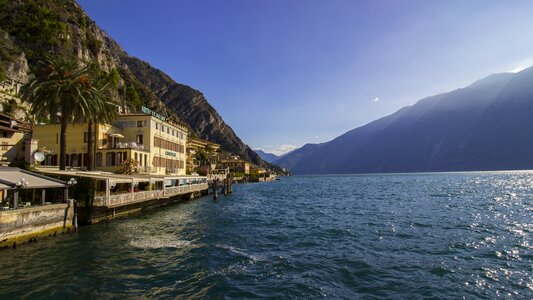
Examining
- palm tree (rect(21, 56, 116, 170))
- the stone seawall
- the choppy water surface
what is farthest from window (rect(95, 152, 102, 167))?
the stone seawall

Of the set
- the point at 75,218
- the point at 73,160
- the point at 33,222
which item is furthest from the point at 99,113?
the point at 33,222

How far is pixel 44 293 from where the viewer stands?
1245 centimetres

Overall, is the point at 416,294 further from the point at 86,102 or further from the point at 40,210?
the point at 86,102

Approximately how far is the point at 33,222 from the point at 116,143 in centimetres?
3160

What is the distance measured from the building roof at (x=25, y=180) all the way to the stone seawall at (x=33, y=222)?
1523 millimetres

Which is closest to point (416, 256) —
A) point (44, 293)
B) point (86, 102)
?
point (44, 293)

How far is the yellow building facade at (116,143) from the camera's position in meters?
47.6

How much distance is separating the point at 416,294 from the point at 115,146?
47703 millimetres

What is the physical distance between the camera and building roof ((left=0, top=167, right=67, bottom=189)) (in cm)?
2022

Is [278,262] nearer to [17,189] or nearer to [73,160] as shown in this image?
[17,189]

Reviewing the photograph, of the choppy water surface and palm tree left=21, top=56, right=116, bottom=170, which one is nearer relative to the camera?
the choppy water surface

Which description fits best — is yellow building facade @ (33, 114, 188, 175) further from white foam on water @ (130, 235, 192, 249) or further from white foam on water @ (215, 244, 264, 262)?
white foam on water @ (215, 244, 264, 262)

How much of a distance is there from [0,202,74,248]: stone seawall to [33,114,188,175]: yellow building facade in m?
22.7

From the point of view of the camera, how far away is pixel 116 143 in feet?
167
